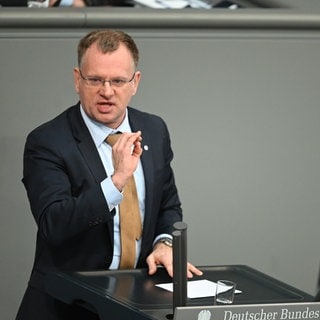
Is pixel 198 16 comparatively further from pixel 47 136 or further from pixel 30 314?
pixel 30 314

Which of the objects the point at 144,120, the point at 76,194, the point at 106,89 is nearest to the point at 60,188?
the point at 76,194

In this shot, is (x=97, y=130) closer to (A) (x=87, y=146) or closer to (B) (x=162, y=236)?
(A) (x=87, y=146)

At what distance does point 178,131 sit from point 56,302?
1260 mm

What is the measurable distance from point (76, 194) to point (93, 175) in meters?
0.08

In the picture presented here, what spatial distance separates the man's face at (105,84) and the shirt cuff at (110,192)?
27cm

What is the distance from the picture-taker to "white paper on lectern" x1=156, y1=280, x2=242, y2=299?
9.40 feet

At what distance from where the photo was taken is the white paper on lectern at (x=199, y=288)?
2.87 meters

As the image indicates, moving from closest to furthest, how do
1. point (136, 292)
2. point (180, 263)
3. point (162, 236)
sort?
point (180, 263) < point (136, 292) < point (162, 236)


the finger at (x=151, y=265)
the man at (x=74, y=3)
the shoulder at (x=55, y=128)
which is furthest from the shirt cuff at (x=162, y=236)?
the man at (x=74, y=3)

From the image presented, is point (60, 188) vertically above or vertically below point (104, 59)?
below

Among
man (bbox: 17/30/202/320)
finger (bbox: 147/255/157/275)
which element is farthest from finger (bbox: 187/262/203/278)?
finger (bbox: 147/255/157/275)

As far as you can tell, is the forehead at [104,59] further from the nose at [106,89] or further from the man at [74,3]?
the man at [74,3]

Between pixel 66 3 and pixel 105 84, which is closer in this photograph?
pixel 105 84

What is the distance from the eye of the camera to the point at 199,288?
9.66ft
